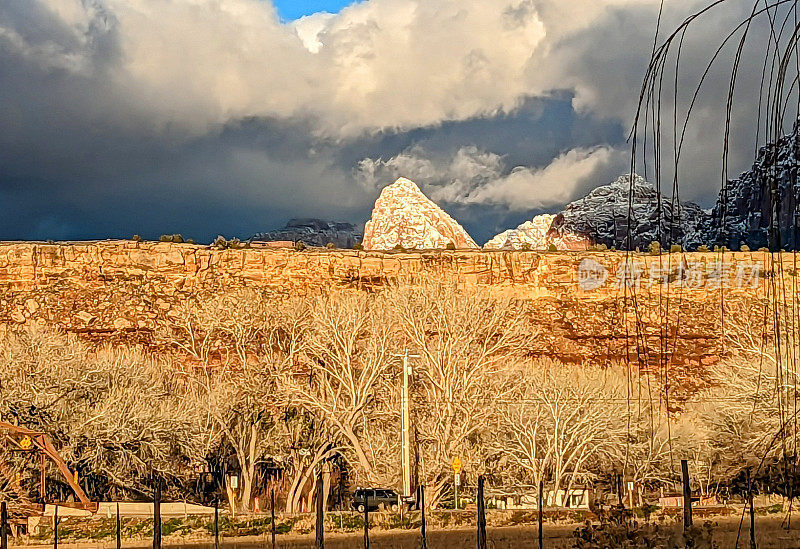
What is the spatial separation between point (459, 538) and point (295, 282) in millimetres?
56288

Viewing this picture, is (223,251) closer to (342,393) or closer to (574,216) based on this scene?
(342,393)

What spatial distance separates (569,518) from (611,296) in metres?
48.6

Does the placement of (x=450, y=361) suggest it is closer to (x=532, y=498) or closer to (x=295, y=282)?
(x=532, y=498)

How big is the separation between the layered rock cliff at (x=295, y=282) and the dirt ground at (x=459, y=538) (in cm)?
4169

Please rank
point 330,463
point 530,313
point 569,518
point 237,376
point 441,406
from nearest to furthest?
point 569,518
point 441,406
point 330,463
point 237,376
point 530,313

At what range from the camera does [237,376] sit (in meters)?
54.8

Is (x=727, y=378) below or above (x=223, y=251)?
below

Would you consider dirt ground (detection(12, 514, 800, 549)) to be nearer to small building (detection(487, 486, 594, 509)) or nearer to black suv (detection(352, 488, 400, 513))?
black suv (detection(352, 488, 400, 513))

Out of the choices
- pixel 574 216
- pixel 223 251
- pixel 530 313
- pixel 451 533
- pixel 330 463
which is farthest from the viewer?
pixel 574 216

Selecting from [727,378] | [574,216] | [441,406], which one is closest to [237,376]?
[441,406]

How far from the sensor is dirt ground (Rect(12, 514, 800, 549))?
77.8ft

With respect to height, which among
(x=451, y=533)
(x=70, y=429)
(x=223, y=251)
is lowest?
(x=451, y=533)

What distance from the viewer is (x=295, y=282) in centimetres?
8262

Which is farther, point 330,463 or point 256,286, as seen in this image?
point 256,286
